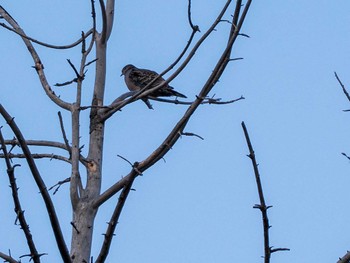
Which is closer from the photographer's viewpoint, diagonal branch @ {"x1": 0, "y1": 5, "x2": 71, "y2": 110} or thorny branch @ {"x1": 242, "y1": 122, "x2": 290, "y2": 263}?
thorny branch @ {"x1": 242, "y1": 122, "x2": 290, "y2": 263}

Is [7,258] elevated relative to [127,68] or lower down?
lower down

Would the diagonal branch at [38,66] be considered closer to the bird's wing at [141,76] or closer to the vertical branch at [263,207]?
the vertical branch at [263,207]

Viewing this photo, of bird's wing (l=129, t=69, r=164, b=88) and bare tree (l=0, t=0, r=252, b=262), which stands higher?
bird's wing (l=129, t=69, r=164, b=88)

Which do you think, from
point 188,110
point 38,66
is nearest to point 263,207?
point 188,110

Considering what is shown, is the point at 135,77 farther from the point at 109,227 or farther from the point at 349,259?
the point at 349,259

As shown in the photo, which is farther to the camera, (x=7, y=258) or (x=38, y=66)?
(x=38, y=66)

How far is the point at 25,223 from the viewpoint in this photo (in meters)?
3.27

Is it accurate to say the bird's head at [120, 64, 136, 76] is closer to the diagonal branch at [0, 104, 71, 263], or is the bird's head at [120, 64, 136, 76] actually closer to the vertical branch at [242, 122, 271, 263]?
the diagonal branch at [0, 104, 71, 263]

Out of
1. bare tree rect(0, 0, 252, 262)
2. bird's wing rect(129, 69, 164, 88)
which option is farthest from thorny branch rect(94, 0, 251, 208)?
bird's wing rect(129, 69, 164, 88)

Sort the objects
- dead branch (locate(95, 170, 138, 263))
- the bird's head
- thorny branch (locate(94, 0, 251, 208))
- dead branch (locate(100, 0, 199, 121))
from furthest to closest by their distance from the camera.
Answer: the bird's head → dead branch (locate(100, 0, 199, 121)) → thorny branch (locate(94, 0, 251, 208)) → dead branch (locate(95, 170, 138, 263))

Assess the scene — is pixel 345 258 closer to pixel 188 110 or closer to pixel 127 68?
pixel 188 110

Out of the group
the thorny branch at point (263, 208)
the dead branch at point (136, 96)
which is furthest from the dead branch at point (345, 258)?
the dead branch at point (136, 96)

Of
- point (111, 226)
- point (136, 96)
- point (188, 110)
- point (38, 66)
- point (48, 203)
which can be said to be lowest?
point (111, 226)

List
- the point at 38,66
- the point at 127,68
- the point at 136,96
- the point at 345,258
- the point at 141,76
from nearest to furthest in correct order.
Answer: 1. the point at 345,258
2. the point at 136,96
3. the point at 38,66
4. the point at 141,76
5. the point at 127,68
